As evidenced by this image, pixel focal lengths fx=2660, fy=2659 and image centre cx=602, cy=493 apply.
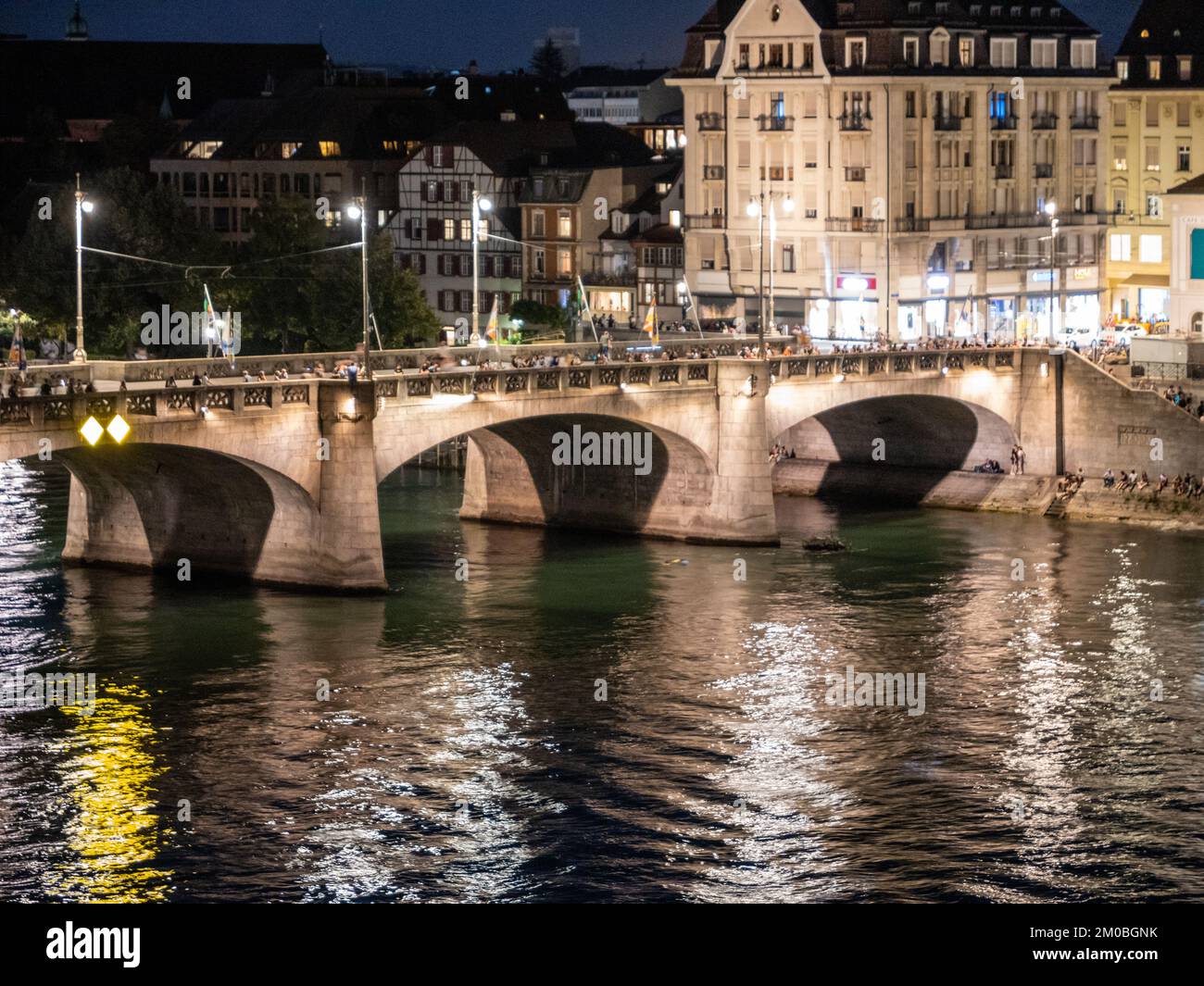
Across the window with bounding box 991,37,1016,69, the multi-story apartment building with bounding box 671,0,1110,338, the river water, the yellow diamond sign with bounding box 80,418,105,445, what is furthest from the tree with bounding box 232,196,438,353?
the yellow diamond sign with bounding box 80,418,105,445

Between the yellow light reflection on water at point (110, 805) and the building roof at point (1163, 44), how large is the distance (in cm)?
9284

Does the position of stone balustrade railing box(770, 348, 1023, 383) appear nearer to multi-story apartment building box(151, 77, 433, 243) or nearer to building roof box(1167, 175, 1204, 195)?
building roof box(1167, 175, 1204, 195)

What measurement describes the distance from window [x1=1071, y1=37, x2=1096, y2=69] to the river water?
50911 millimetres

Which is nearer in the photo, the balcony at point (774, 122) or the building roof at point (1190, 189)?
the building roof at point (1190, 189)

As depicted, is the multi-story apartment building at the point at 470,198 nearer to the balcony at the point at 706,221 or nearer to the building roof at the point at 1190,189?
the balcony at the point at 706,221

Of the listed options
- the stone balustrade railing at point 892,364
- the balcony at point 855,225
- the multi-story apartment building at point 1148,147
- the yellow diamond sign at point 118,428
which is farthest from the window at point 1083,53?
the yellow diamond sign at point 118,428

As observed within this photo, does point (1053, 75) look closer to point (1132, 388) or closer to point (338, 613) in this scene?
point (1132, 388)

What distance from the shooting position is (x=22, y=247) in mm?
147125

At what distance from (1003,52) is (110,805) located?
294ft

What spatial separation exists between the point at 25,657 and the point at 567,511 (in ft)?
107

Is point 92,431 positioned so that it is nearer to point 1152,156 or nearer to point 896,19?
point 896,19

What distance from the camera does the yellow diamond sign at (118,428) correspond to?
80.7 m

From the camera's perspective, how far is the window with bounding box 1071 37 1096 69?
14300 centimetres
